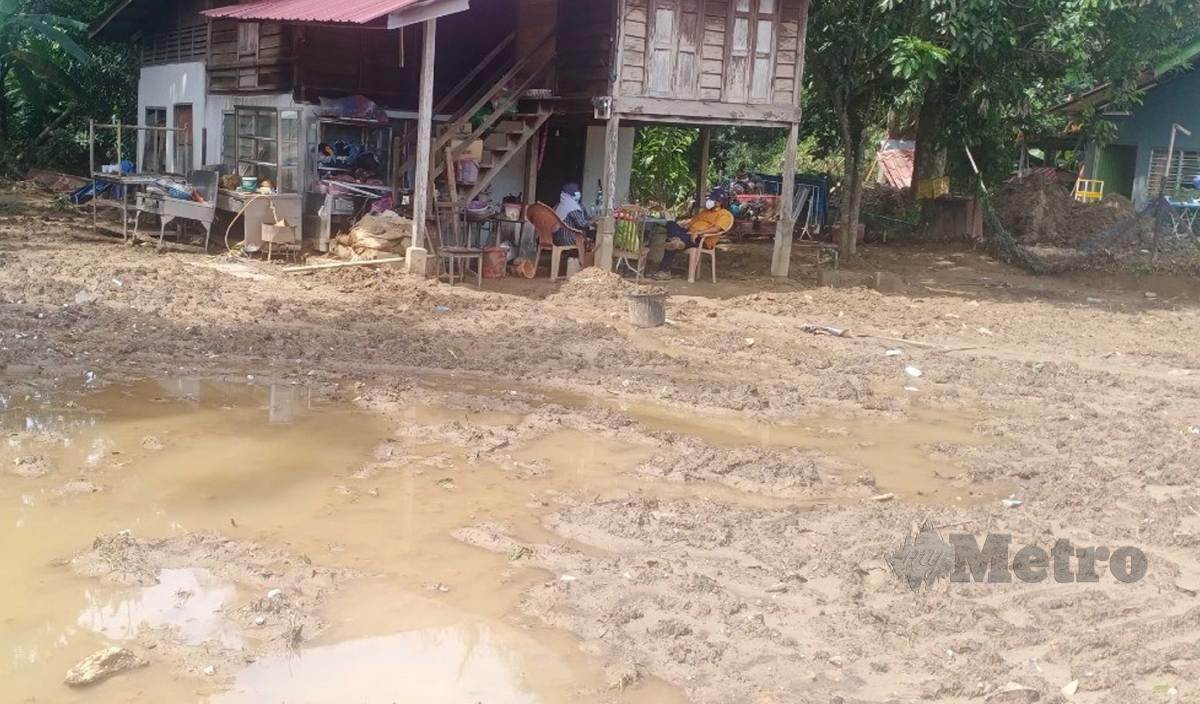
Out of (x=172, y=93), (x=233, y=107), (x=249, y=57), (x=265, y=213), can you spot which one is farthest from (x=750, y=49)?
(x=172, y=93)

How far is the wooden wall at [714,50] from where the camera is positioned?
14.6 m

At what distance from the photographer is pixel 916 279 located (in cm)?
1731

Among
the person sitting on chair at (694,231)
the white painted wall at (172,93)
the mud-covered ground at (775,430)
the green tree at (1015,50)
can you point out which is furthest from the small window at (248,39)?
the green tree at (1015,50)

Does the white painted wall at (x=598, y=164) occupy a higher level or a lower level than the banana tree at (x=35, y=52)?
lower

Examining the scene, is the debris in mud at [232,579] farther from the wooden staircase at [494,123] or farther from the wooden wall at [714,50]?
the wooden wall at [714,50]

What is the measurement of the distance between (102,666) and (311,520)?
1832mm

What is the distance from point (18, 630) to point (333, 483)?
2259 millimetres

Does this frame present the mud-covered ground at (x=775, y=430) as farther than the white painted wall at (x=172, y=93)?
No

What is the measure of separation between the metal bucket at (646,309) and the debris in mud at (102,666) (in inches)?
316

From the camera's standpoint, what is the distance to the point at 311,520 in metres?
6.26

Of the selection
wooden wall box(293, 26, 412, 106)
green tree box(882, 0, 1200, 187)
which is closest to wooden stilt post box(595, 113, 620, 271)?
wooden wall box(293, 26, 412, 106)

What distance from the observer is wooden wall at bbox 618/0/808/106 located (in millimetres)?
14641

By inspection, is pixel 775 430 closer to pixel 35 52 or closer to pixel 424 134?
pixel 424 134

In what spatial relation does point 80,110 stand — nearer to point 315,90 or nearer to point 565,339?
point 315,90
